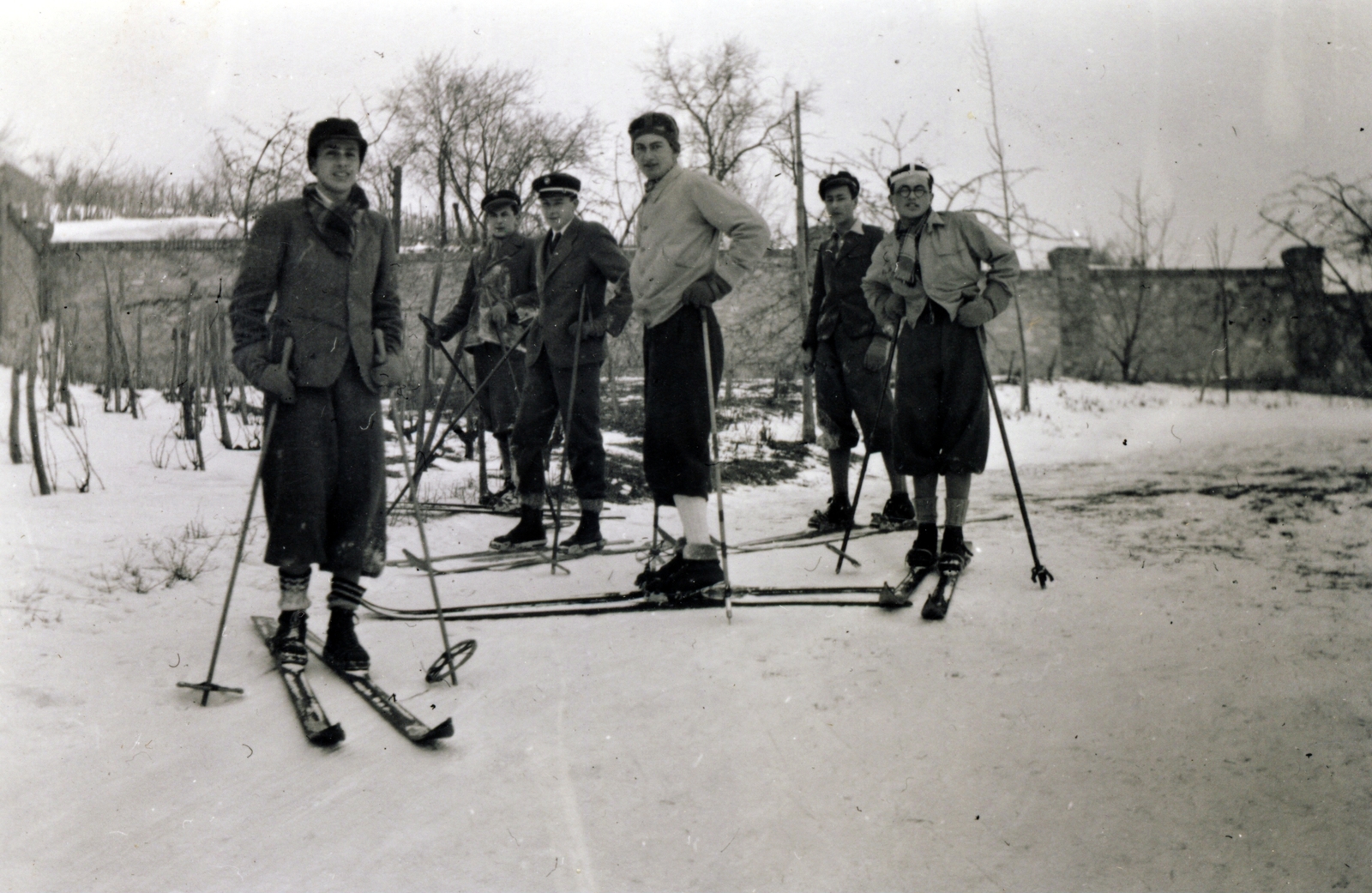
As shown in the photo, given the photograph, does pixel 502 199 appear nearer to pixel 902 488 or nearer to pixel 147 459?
pixel 147 459

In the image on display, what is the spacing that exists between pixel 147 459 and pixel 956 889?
491 cm

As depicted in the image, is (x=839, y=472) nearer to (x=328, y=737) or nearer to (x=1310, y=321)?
(x=1310, y=321)

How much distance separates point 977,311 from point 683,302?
54.1 inches

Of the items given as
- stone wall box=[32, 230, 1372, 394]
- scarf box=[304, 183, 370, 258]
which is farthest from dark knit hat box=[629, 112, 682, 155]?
stone wall box=[32, 230, 1372, 394]

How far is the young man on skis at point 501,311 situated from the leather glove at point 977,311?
287 cm

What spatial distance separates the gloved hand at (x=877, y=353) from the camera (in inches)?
211

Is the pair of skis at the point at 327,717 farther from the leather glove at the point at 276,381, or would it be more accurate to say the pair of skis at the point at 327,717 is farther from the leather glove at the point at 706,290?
the leather glove at the point at 706,290

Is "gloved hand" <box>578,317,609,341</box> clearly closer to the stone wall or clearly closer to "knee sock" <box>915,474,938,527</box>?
the stone wall

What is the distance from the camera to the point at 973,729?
8.18 ft

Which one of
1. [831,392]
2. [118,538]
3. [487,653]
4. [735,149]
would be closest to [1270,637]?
[487,653]

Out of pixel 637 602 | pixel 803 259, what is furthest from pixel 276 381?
pixel 803 259

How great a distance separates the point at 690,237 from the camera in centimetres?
395

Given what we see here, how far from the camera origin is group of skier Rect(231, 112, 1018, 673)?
3109mm

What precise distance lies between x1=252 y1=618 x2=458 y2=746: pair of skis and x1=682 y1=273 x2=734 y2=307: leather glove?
77.8 inches
